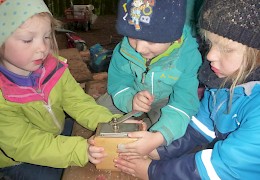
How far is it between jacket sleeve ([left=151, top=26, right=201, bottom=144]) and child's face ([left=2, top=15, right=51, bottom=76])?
0.56 meters

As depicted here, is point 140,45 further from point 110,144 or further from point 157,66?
→ point 110,144

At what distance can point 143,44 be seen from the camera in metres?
1.11

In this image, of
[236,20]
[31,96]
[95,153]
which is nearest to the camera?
[236,20]

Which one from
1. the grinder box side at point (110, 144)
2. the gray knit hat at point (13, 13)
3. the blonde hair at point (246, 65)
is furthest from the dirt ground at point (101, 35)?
the blonde hair at point (246, 65)

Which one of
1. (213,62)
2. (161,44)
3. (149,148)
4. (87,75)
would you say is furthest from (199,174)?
(87,75)

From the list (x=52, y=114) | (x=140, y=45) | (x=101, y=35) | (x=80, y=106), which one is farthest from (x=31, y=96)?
(x=101, y=35)

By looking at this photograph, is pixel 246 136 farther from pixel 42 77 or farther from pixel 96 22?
pixel 96 22

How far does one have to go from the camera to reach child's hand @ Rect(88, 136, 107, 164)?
3.34ft

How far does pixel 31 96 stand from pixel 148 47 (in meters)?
0.53

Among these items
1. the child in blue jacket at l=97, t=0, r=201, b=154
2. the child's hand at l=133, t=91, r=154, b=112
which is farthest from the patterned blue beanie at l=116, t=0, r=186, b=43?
the child's hand at l=133, t=91, r=154, b=112

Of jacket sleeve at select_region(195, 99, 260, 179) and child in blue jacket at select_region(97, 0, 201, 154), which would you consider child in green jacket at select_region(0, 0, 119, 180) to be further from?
jacket sleeve at select_region(195, 99, 260, 179)

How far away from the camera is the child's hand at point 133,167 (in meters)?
1.08

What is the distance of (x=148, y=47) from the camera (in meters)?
1.13

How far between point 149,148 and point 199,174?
8.4 inches
